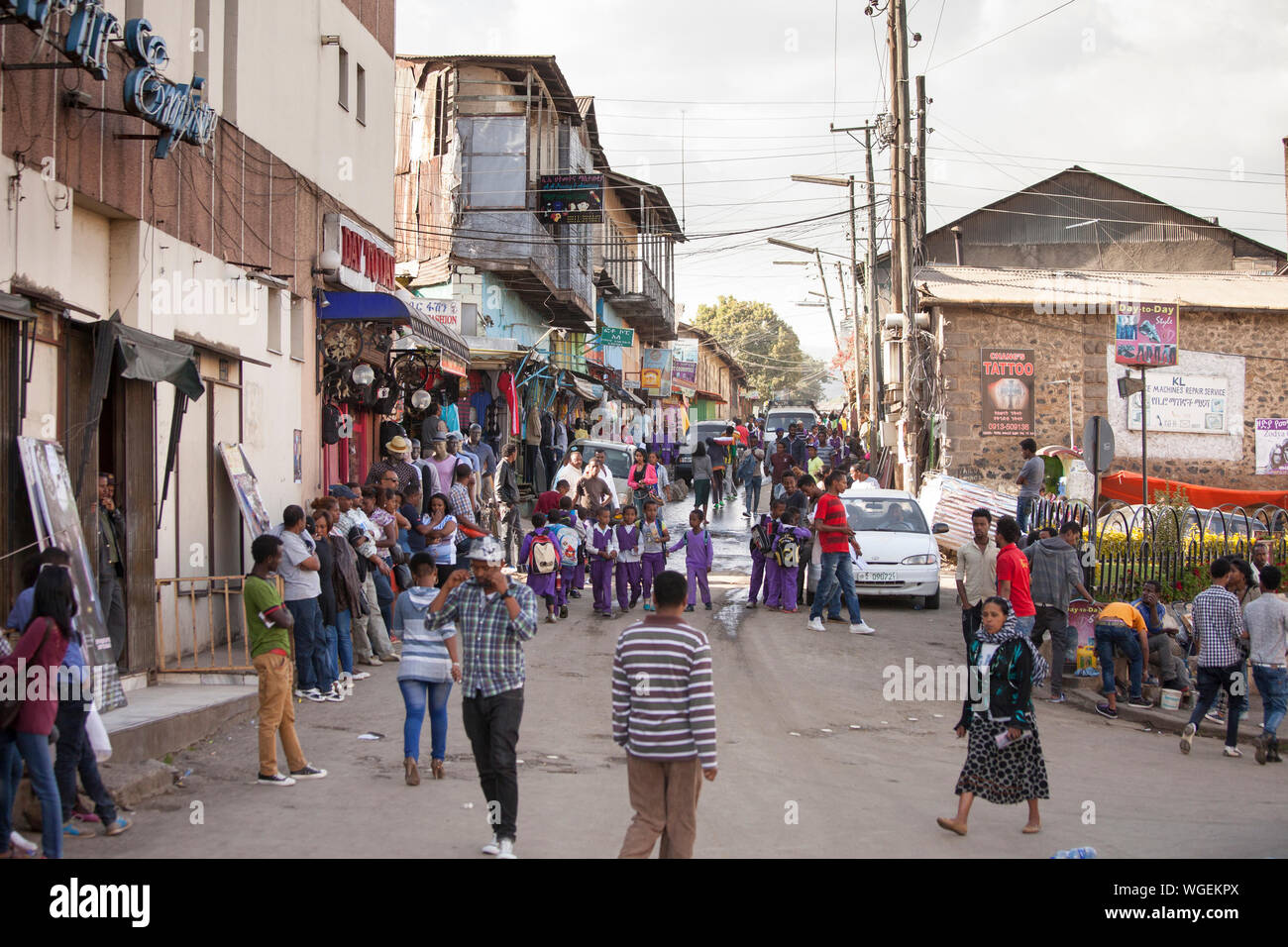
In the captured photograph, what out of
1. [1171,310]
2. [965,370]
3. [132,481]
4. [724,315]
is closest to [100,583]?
[132,481]

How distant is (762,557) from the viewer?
17.1m

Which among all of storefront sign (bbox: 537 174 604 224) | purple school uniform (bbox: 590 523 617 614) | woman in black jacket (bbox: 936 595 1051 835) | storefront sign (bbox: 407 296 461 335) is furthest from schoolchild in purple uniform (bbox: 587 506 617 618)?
storefront sign (bbox: 537 174 604 224)

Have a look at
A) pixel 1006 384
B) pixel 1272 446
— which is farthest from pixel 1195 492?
→ pixel 1006 384

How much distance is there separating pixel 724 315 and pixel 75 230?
9383 centimetres

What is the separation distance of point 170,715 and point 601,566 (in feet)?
24.9

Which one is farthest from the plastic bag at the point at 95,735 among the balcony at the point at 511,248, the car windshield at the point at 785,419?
the car windshield at the point at 785,419

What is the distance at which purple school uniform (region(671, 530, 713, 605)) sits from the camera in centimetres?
1636

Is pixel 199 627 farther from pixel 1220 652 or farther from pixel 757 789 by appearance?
pixel 1220 652

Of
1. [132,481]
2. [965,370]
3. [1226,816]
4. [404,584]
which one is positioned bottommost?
[1226,816]

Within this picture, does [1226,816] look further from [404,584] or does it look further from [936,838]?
[404,584]

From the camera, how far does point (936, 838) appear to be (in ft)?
25.4

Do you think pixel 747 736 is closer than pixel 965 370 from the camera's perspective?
Yes

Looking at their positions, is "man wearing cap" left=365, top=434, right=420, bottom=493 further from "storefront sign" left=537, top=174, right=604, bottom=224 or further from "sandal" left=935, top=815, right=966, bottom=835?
"storefront sign" left=537, top=174, right=604, bottom=224
